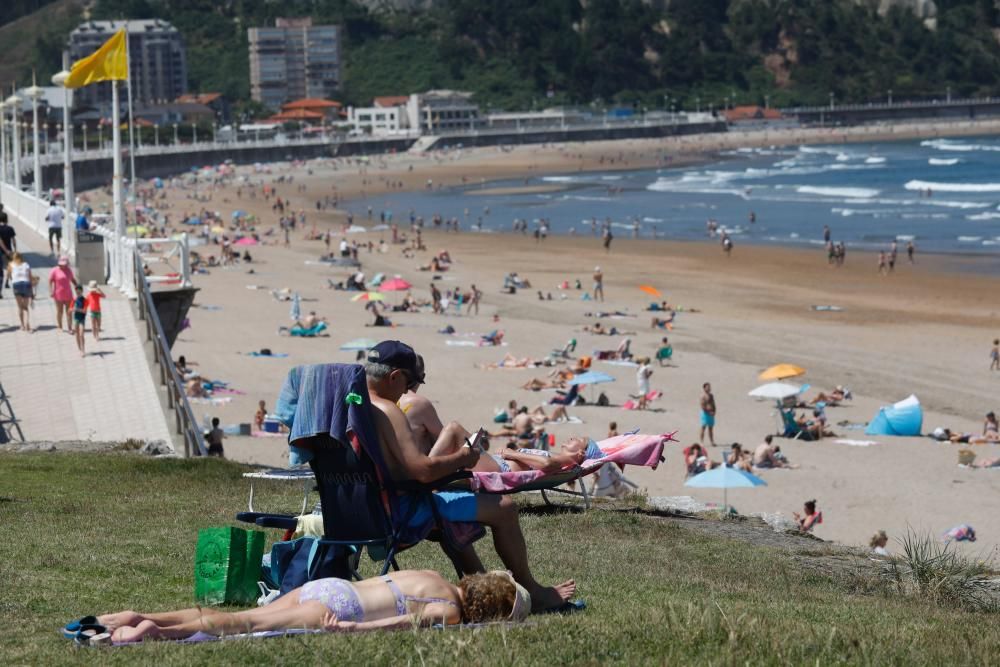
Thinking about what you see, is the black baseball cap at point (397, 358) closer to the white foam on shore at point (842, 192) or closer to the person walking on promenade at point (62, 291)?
the person walking on promenade at point (62, 291)

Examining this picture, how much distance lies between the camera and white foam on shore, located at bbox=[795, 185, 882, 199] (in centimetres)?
6516

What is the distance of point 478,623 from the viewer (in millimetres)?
4812

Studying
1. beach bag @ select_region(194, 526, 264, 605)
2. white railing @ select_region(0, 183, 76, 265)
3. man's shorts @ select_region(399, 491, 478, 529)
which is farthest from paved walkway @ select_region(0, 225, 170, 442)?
man's shorts @ select_region(399, 491, 478, 529)

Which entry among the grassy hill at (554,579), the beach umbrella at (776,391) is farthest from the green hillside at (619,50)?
the grassy hill at (554,579)

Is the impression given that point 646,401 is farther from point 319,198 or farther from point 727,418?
point 319,198

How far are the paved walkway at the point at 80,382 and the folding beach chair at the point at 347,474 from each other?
22.0 feet

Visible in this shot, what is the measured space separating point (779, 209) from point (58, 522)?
53.1m

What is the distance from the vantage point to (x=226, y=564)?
17.7ft

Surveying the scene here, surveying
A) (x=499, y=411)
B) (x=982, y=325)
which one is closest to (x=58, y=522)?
(x=499, y=411)

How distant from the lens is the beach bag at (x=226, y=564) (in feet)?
17.7

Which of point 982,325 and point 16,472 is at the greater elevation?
point 16,472

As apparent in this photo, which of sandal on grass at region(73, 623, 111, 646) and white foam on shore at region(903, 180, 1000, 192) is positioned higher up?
sandal on grass at region(73, 623, 111, 646)

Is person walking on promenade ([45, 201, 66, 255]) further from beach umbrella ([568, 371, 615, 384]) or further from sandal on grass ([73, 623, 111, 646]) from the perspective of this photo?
sandal on grass ([73, 623, 111, 646])

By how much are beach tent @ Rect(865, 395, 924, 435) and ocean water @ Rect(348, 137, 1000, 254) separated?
2459 cm
